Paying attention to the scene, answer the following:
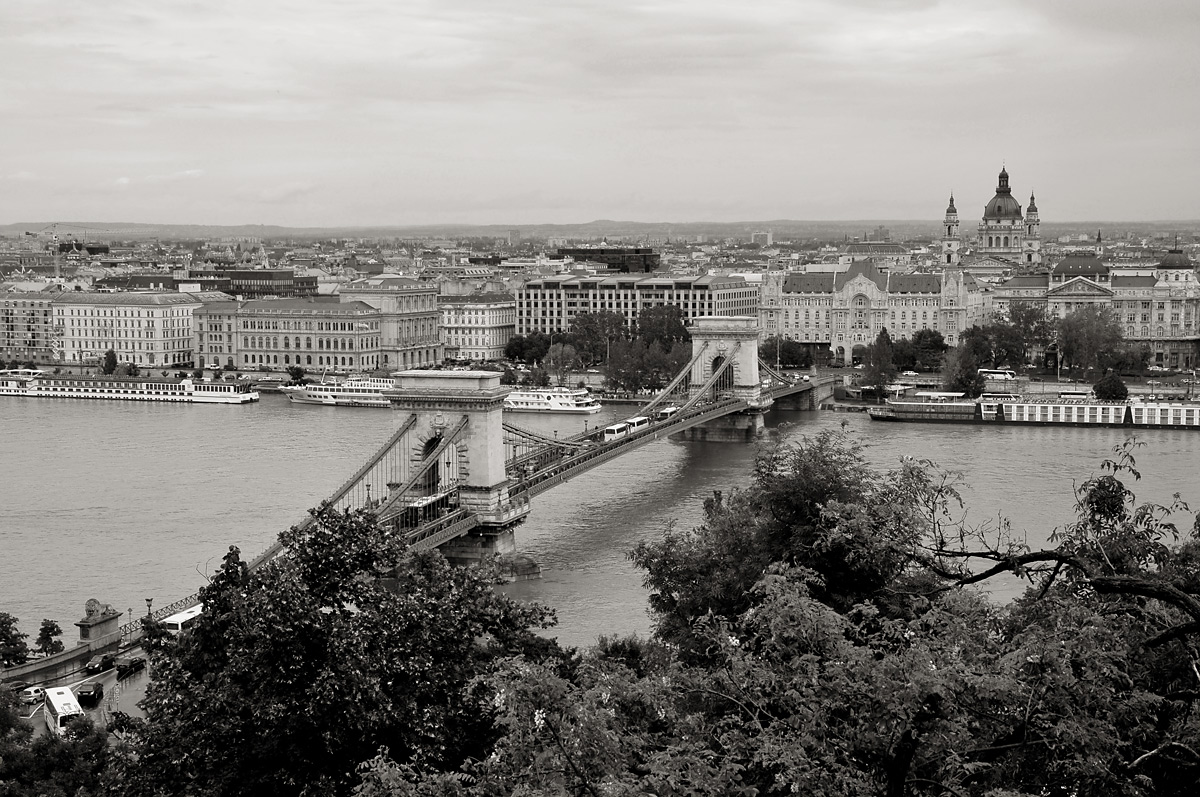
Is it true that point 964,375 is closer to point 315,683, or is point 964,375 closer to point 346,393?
point 346,393

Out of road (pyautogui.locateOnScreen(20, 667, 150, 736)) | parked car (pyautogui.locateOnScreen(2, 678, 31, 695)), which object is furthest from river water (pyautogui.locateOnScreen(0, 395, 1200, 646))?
parked car (pyautogui.locateOnScreen(2, 678, 31, 695))

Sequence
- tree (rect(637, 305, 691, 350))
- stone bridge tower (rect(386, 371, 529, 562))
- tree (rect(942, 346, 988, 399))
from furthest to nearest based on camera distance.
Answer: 1. tree (rect(637, 305, 691, 350))
2. tree (rect(942, 346, 988, 399))
3. stone bridge tower (rect(386, 371, 529, 562))

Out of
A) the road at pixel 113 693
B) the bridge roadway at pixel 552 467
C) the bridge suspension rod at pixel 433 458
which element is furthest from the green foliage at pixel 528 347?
the road at pixel 113 693

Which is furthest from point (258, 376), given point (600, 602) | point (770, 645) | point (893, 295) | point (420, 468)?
point (770, 645)

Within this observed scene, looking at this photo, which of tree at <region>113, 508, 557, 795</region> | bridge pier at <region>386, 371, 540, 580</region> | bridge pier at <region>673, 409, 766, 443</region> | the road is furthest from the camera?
bridge pier at <region>673, 409, 766, 443</region>

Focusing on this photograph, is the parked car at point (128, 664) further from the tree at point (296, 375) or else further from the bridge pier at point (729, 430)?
the tree at point (296, 375)

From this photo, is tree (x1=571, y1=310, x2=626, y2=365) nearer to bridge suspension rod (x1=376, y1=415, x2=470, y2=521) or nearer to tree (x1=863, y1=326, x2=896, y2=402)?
tree (x1=863, y1=326, x2=896, y2=402)

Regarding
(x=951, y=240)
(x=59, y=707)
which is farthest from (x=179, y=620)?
(x=951, y=240)
